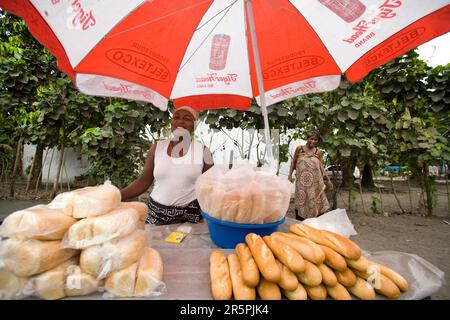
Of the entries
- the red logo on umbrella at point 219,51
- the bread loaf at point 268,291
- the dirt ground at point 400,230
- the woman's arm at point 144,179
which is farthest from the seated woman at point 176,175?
the dirt ground at point 400,230

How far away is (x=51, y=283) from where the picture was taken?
0.86 m

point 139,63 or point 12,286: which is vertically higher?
point 139,63

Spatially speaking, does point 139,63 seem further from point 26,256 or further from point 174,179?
point 26,256

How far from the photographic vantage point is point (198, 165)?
6.79 ft

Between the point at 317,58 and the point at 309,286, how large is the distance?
70.7 inches

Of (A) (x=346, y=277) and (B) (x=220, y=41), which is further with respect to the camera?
(B) (x=220, y=41)

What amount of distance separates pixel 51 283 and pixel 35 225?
23 centimetres

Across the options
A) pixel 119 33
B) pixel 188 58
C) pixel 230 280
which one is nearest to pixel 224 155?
pixel 188 58

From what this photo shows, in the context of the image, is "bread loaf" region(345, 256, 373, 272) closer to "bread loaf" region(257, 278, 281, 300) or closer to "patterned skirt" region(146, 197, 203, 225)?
"bread loaf" region(257, 278, 281, 300)

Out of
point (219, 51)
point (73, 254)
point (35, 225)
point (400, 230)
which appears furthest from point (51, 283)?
point (400, 230)

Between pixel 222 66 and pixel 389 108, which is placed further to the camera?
pixel 389 108
